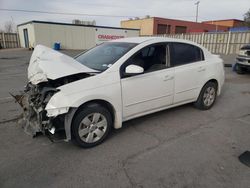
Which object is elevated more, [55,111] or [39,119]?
[55,111]

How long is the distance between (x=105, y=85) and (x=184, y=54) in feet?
6.90

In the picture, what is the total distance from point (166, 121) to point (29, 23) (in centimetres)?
2568

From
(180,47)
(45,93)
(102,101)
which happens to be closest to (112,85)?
(102,101)

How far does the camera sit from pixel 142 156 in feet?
9.52

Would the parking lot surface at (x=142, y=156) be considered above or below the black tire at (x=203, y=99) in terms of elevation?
below

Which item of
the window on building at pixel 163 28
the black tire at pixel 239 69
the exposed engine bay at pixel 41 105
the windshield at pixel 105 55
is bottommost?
the black tire at pixel 239 69

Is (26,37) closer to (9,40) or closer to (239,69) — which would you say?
(9,40)

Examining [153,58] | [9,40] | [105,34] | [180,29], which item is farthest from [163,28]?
[153,58]

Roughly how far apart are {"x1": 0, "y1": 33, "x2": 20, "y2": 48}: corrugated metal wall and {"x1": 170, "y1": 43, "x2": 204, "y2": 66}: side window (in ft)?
98.6

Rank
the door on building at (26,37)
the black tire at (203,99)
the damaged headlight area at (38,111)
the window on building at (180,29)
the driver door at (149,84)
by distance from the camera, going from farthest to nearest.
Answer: the window on building at (180,29), the door on building at (26,37), the black tire at (203,99), the driver door at (149,84), the damaged headlight area at (38,111)

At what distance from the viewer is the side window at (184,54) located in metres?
4.02

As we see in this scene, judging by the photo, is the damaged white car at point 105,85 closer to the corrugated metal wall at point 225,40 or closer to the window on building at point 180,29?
the corrugated metal wall at point 225,40

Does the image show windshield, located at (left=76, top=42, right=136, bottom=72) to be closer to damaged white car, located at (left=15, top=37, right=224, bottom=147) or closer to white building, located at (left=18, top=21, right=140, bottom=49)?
damaged white car, located at (left=15, top=37, right=224, bottom=147)

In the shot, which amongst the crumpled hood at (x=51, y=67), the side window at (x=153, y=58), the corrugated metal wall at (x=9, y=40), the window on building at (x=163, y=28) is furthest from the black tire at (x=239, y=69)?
the corrugated metal wall at (x=9, y=40)
